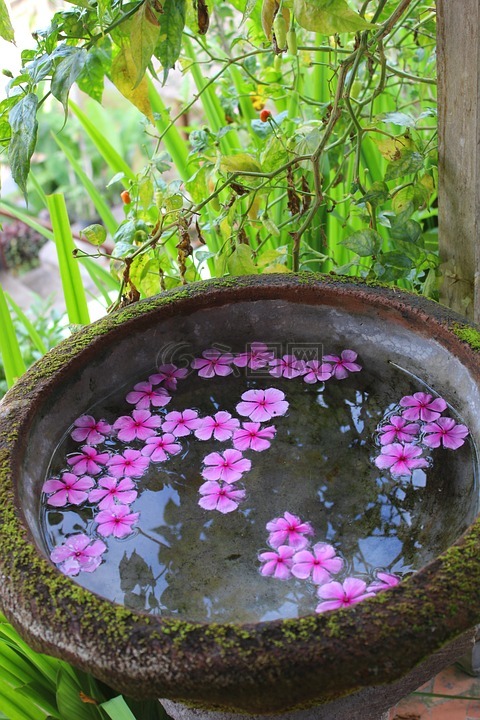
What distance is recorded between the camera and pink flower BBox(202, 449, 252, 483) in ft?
3.69

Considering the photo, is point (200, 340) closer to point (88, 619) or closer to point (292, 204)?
point (292, 204)

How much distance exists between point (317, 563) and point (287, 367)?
0.47 meters

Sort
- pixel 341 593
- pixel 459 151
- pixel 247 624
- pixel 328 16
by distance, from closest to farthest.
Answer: pixel 247 624 → pixel 341 593 → pixel 328 16 → pixel 459 151

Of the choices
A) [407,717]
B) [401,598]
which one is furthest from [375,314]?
[407,717]

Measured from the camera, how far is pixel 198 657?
2.49ft

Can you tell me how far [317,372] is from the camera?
1.32 meters

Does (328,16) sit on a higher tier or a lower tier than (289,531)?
higher

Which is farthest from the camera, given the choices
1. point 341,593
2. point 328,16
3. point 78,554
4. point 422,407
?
point 422,407

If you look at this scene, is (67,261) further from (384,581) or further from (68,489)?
(384,581)

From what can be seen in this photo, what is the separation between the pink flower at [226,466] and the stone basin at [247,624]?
0.84 feet

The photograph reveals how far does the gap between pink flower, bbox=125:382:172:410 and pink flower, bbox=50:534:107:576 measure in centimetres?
31

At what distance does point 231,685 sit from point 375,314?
742mm

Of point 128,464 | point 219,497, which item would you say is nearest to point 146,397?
point 128,464

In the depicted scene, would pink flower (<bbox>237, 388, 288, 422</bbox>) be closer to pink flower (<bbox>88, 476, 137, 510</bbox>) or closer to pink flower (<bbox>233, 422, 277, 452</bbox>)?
pink flower (<bbox>233, 422, 277, 452</bbox>)
